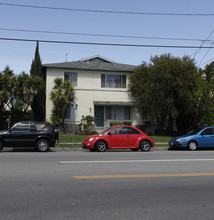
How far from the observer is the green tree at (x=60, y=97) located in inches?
1078

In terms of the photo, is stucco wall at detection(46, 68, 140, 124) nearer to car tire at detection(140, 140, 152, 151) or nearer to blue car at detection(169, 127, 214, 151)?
blue car at detection(169, 127, 214, 151)

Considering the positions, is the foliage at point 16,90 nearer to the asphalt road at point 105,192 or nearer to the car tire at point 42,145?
the car tire at point 42,145

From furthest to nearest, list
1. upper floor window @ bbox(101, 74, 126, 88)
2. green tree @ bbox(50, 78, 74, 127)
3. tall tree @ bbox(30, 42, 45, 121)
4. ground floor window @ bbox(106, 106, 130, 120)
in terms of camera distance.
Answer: ground floor window @ bbox(106, 106, 130, 120) → upper floor window @ bbox(101, 74, 126, 88) → tall tree @ bbox(30, 42, 45, 121) → green tree @ bbox(50, 78, 74, 127)

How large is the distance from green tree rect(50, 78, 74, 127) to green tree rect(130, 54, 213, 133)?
6.89 meters

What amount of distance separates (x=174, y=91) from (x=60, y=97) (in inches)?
428

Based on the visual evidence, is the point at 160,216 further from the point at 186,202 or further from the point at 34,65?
the point at 34,65

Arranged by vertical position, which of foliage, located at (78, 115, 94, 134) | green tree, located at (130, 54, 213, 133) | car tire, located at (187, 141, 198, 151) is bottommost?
car tire, located at (187, 141, 198, 151)

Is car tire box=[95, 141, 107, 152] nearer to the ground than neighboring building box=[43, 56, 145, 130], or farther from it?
nearer to the ground

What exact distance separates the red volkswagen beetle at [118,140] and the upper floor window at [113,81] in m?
14.5

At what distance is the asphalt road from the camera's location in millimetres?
4891

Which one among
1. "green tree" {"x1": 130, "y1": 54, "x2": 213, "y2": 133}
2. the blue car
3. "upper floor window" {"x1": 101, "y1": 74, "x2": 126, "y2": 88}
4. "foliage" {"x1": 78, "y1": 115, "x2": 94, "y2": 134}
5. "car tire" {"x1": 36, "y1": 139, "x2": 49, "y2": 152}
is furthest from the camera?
"upper floor window" {"x1": 101, "y1": 74, "x2": 126, "y2": 88}

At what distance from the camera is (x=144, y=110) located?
92.7ft

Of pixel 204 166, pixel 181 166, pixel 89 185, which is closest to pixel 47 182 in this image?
pixel 89 185

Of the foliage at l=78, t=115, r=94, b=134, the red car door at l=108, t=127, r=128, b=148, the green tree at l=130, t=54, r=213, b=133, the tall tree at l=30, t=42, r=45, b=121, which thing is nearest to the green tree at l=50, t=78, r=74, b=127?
the tall tree at l=30, t=42, r=45, b=121
